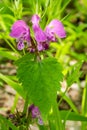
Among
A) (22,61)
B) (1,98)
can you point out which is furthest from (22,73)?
(1,98)

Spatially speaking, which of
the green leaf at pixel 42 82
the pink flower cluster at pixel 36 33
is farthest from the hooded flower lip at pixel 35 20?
the green leaf at pixel 42 82

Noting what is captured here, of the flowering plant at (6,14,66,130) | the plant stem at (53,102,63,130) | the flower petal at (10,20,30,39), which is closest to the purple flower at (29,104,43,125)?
the plant stem at (53,102,63,130)

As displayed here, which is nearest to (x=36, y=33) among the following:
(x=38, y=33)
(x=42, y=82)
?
(x=38, y=33)

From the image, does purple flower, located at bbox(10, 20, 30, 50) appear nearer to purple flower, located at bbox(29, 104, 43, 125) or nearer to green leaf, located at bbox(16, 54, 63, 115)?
green leaf, located at bbox(16, 54, 63, 115)

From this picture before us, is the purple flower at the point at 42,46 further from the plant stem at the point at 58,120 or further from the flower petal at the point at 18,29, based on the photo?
the plant stem at the point at 58,120

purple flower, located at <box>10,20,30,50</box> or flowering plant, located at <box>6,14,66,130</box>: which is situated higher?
purple flower, located at <box>10,20,30,50</box>

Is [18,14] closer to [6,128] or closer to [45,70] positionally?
[45,70]

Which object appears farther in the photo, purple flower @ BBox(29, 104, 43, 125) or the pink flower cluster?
purple flower @ BBox(29, 104, 43, 125)

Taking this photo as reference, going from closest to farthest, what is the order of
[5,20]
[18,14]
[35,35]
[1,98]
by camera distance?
[35,35], [18,14], [5,20], [1,98]
